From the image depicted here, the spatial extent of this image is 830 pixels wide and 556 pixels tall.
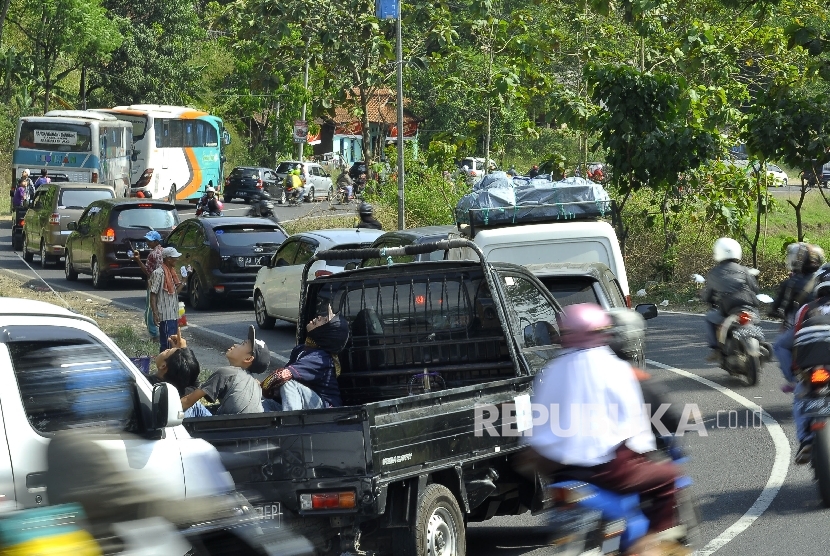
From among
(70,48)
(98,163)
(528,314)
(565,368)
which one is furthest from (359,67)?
(565,368)

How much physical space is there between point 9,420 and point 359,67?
1165 inches

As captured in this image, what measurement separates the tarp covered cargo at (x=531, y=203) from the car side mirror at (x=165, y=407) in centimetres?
937

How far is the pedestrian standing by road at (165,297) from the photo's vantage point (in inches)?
556

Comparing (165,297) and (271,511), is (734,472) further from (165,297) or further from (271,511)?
(165,297)

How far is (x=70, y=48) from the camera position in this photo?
49688 mm

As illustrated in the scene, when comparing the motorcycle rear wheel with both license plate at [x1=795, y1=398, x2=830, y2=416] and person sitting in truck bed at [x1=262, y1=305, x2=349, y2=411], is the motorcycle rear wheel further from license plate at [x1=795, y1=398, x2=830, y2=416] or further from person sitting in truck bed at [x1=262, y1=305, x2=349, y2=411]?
person sitting in truck bed at [x1=262, y1=305, x2=349, y2=411]

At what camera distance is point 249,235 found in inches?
830

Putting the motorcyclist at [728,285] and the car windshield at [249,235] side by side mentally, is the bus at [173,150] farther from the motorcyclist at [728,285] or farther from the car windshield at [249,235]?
the motorcyclist at [728,285]

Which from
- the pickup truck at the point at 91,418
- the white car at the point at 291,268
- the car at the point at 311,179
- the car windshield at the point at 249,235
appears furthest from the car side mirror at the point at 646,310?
the car at the point at 311,179

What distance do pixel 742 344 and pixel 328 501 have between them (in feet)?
27.2

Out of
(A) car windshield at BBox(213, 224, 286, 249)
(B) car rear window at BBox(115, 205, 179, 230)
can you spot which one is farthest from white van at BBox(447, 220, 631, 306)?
(B) car rear window at BBox(115, 205, 179, 230)

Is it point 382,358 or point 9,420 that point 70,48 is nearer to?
point 382,358

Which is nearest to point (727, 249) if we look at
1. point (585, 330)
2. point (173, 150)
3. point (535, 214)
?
point (535, 214)

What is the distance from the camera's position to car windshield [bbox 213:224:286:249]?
2089 centimetres
